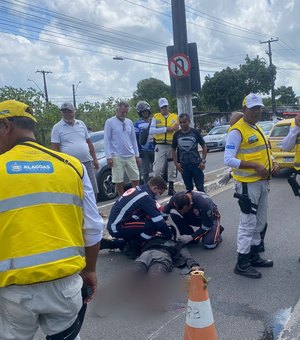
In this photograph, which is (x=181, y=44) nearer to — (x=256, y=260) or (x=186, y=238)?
(x=186, y=238)

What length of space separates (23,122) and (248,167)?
279 cm

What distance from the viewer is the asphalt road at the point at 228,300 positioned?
10.9 feet

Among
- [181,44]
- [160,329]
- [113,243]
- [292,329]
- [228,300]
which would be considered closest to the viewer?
[292,329]

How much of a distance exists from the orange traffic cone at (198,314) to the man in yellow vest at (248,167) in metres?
1.68

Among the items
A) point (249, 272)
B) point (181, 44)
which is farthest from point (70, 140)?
point (249, 272)

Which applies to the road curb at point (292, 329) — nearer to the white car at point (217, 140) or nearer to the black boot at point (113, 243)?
the black boot at point (113, 243)

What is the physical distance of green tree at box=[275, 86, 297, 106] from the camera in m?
78.4

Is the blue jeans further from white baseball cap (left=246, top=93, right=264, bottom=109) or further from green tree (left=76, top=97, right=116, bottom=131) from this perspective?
green tree (left=76, top=97, right=116, bottom=131)

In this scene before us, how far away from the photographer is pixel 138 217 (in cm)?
498

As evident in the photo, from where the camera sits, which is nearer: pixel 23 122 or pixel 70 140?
pixel 23 122

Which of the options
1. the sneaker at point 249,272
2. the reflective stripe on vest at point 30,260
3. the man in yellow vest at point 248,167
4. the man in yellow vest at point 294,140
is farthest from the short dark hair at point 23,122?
the man in yellow vest at point 294,140

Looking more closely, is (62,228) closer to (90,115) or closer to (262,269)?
(262,269)

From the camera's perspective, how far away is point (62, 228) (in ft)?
6.29

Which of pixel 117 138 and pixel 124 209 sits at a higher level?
pixel 117 138
